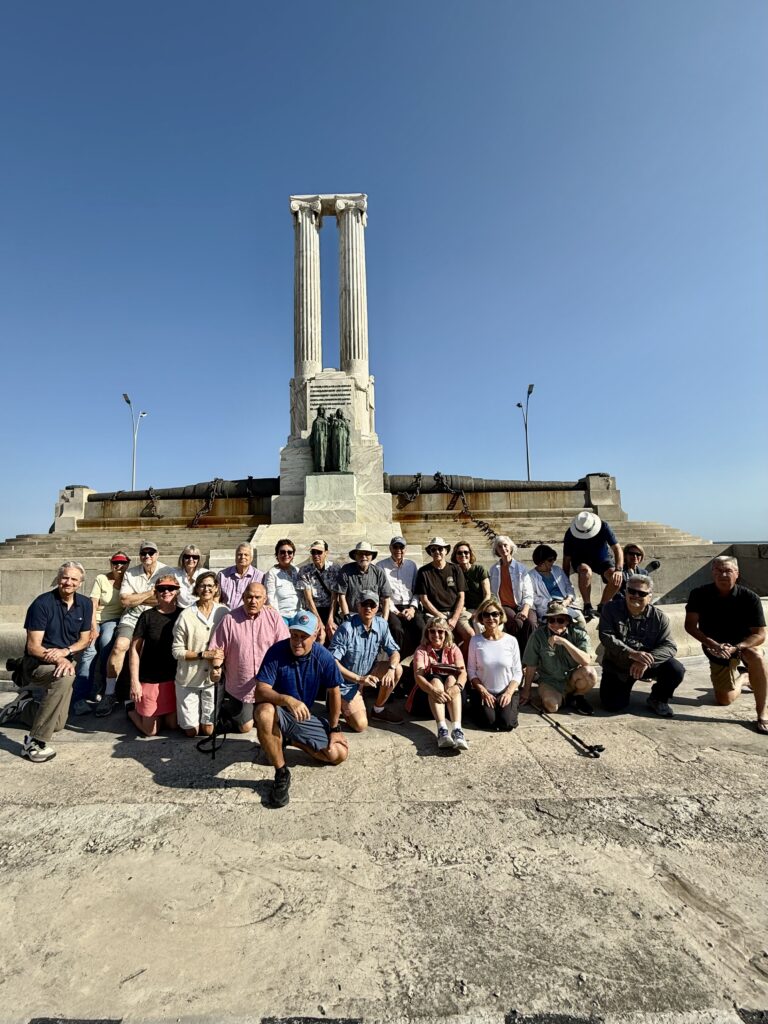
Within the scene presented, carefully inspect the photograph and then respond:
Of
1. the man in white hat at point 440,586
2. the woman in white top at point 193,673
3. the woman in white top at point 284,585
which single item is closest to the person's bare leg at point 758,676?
the man in white hat at point 440,586

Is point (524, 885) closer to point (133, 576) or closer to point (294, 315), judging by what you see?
point (133, 576)

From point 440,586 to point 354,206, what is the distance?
18546mm

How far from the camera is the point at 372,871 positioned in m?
2.46

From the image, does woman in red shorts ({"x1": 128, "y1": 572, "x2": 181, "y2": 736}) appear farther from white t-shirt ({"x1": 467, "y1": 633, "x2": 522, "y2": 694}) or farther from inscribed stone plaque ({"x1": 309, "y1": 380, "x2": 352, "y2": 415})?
inscribed stone plaque ({"x1": 309, "y1": 380, "x2": 352, "y2": 415})

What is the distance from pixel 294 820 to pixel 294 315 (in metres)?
18.8

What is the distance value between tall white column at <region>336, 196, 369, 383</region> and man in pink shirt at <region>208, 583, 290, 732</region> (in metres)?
15.1

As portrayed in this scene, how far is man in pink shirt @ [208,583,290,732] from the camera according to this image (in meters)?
4.35

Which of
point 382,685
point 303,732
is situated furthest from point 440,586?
point 303,732

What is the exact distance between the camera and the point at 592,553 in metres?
6.52

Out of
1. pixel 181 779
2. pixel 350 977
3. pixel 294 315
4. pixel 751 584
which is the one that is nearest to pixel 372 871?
pixel 350 977

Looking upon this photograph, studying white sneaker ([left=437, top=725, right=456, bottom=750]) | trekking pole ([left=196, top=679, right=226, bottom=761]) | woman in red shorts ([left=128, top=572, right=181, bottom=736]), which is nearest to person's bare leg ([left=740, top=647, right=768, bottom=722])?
white sneaker ([left=437, top=725, right=456, bottom=750])

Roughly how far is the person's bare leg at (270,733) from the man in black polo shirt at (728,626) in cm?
417

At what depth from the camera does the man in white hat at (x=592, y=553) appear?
637cm

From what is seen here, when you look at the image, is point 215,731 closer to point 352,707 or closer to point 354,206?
point 352,707
